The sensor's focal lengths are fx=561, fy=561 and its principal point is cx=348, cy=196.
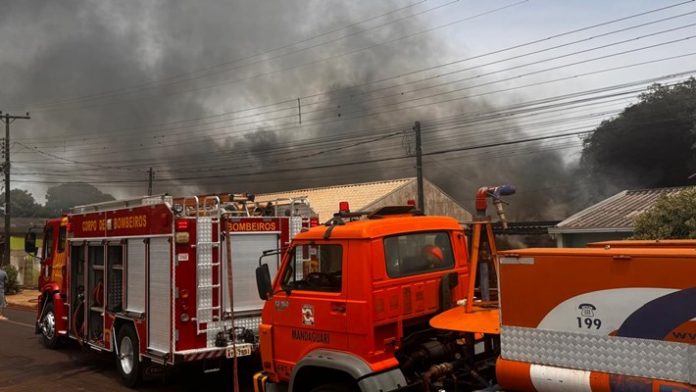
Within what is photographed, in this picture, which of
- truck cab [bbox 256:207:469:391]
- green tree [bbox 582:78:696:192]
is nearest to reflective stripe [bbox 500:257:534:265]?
truck cab [bbox 256:207:469:391]

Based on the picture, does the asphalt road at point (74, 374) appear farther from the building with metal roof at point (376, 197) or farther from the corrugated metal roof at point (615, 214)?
the building with metal roof at point (376, 197)

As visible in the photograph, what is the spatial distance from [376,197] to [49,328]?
22.7 m

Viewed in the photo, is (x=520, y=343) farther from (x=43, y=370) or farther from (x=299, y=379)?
(x=43, y=370)

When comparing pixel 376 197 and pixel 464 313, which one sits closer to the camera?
pixel 464 313

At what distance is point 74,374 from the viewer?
9.05 metres

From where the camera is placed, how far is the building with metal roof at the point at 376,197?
105 ft

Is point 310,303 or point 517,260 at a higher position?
point 517,260

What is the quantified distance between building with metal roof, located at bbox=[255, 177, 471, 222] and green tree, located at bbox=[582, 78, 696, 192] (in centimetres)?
1318

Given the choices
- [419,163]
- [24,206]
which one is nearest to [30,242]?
[419,163]

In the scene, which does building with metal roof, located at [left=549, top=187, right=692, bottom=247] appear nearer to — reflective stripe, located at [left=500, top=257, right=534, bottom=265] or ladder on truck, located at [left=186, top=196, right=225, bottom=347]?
ladder on truck, located at [left=186, top=196, right=225, bottom=347]

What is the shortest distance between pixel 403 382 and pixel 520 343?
124 cm

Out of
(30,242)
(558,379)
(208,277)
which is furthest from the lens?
(30,242)

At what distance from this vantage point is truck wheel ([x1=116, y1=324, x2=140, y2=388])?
25.8 ft

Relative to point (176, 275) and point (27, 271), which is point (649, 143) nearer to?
point (27, 271)
